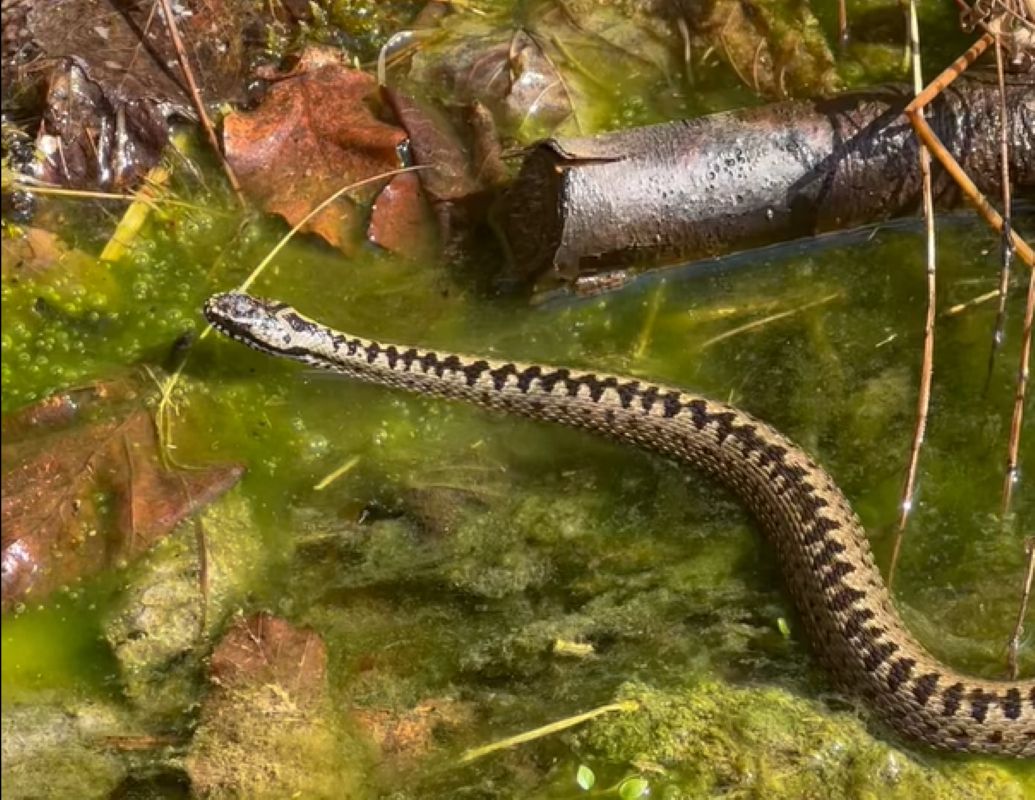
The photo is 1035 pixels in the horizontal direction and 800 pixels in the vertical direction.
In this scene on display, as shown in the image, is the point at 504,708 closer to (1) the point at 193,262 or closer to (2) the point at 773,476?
(2) the point at 773,476

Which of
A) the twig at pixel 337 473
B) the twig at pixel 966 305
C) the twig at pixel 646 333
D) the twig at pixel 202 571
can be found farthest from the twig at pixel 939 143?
the twig at pixel 202 571

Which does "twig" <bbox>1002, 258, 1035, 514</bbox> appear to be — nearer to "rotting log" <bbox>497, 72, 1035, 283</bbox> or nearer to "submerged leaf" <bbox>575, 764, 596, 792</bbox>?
"rotting log" <bbox>497, 72, 1035, 283</bbox>

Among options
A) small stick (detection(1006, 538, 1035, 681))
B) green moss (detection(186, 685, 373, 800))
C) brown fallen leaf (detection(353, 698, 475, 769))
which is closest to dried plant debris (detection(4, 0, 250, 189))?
green moss (detection(186, 685, 373, 800))

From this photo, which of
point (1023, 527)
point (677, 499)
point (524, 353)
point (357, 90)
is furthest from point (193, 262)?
point (1023, 527)

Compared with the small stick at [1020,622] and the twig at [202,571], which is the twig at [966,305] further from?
the twig at [202,571]

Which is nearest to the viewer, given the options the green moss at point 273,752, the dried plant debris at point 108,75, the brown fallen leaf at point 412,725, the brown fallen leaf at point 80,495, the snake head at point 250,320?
the green moss at point 273,752

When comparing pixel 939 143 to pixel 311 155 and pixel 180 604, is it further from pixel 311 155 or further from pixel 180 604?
pixel 180 604

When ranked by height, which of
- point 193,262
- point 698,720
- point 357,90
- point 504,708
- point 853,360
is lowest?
point 504,708
